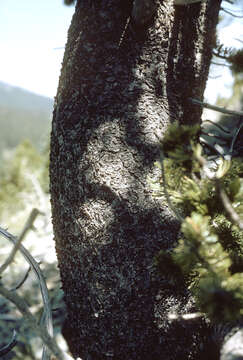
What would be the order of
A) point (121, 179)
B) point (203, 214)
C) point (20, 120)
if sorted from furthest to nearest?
point (20, 120) → point (121, 179) → point (203, 214)

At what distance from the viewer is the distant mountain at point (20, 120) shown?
76.6m

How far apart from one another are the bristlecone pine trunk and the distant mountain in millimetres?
58585

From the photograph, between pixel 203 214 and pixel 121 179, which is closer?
pixel 203 214

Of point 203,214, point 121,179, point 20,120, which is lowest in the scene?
point 203,214

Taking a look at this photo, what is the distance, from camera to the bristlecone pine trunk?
0.83 m

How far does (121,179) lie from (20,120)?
95979mm

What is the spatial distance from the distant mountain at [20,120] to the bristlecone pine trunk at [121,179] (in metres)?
58.6

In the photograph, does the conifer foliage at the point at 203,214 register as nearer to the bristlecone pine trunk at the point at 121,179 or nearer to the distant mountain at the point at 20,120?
the bristlecone pine trunk at the point at 121,179

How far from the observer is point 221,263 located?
0.51m

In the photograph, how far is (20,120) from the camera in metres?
88.3

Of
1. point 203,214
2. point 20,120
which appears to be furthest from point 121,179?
point 20,120

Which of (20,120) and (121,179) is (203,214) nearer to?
(121,179)

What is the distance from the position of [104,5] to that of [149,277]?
89 cm

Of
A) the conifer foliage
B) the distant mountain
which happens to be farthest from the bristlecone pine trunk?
the distant mountain
